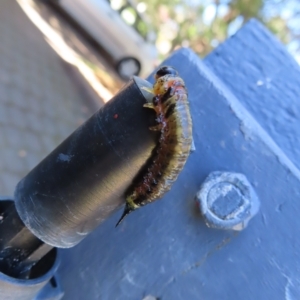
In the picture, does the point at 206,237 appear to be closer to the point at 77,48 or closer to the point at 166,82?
the point at 166,82

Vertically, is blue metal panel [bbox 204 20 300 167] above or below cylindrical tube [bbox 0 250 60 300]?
below

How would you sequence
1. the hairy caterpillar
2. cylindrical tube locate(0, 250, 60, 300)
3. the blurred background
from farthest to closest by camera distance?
the blurred background < cylindrical tube locate(0, 250, 60, 300) < the hairy caterpillar

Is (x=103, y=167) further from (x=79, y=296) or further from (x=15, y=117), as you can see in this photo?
(x=15, y=117)

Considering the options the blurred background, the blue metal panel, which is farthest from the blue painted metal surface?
the blurred background

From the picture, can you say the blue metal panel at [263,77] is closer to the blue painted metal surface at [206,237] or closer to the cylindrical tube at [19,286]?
the blue painted metal surface at [206,237]

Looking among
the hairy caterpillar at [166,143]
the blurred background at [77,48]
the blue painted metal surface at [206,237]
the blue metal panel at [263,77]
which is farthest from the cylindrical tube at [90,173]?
the blurred background at [77,48]

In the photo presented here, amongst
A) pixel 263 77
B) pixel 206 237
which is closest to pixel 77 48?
pixel 263 77

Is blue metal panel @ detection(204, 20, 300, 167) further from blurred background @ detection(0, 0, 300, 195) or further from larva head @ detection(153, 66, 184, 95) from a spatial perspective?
blurred background @ detection(0, 0, 300, 195)
